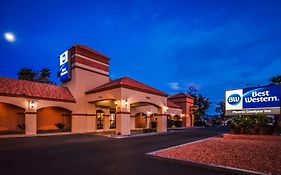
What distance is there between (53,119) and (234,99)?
20.8m

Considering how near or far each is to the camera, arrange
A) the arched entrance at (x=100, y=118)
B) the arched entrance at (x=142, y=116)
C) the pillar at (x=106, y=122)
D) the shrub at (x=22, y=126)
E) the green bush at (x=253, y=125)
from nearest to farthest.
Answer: the green bush at (x=253, y=125) < the shrub at (x=22, y=126) < the arched entrance at (x=100, y=118) < the pillar at (x=106, y=122) < the arched entrance at (x=142, y=116)

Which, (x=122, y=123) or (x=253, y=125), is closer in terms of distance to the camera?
(x=253, y=125)

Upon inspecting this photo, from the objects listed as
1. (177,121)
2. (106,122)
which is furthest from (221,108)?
(106,122)

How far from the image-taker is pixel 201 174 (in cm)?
653

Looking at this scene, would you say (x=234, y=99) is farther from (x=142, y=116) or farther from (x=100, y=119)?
(x=142, y=116)

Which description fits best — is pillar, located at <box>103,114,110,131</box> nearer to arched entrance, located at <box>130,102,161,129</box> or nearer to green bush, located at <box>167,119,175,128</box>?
arched entrance, located at <box>130,102,161,129</box>

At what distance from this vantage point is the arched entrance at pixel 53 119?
23.8 metres

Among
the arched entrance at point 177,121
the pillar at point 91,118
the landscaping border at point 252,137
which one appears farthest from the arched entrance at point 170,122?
the landscaping border at point 252,137

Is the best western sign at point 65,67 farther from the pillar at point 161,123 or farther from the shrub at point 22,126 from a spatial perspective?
the pillar at point 161,123

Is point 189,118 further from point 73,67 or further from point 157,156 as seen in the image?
point 157,156

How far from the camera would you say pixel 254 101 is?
53.8ft

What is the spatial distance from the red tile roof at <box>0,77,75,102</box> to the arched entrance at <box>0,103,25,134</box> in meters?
1.86

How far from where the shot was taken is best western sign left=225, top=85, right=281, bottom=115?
15.3m

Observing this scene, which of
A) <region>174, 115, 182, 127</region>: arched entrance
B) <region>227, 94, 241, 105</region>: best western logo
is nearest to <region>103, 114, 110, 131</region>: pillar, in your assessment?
<region>227, 94, 241, 105</region>: best western logo
